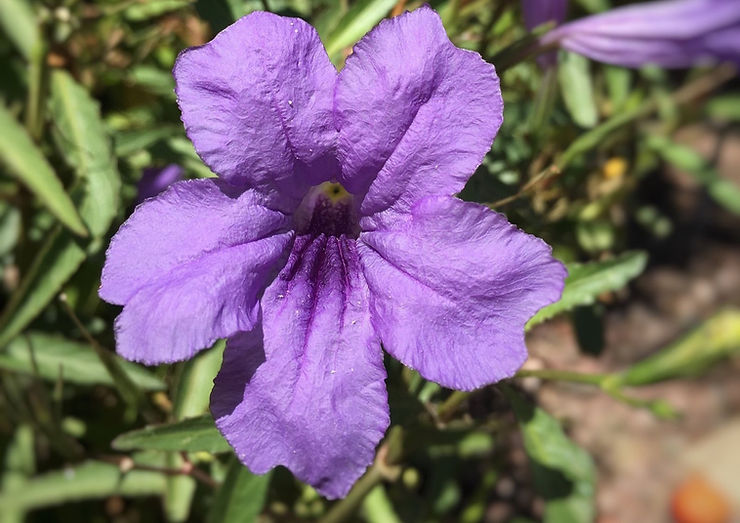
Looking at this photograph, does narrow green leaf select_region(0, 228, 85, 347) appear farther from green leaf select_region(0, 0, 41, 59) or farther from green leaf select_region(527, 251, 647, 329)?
green leaf select_region(527, 251, 647, 329)

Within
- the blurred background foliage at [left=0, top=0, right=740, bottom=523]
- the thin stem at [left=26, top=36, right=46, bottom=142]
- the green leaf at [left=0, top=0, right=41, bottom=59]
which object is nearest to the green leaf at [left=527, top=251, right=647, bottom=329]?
the blurred background foliage at [left=0, top=0, right=740, bottom=523]

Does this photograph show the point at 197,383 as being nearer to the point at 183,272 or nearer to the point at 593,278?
the point at 183,272

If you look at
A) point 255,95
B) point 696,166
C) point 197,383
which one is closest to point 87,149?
point 197,383

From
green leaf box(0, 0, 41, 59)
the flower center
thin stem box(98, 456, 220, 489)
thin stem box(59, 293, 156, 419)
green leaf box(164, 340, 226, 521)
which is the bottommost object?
thin stem box(98, 456, 220, 489)

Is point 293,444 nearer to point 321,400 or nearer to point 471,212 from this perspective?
point 321,400

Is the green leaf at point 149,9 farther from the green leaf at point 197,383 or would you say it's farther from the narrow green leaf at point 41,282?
the green leaf at point 197,383

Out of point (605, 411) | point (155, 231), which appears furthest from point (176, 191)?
point (605, 411)
